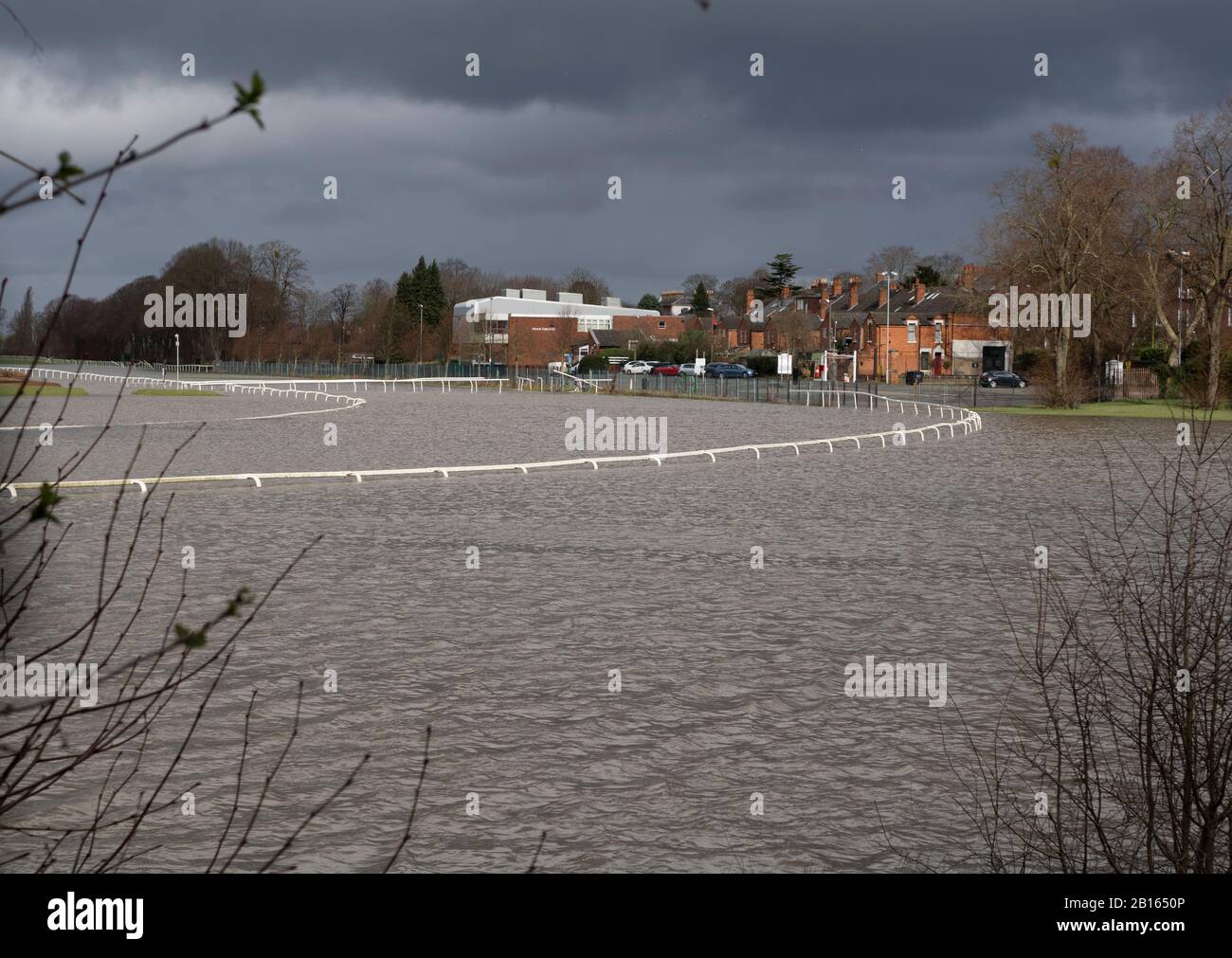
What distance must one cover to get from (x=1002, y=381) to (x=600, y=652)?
87486 mm

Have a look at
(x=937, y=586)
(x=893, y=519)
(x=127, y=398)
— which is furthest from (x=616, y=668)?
(x=127, y=398)

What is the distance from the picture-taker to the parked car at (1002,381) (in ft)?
305

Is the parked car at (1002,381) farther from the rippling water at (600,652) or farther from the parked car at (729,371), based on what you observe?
the rippling water at (600,652)

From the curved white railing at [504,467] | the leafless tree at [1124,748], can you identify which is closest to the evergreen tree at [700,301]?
the curved white railing at [504,467]

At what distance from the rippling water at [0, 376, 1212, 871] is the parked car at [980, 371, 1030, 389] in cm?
6816

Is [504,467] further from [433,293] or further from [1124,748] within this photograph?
[433,293]

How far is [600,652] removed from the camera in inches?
453

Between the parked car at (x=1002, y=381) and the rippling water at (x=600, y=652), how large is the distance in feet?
224

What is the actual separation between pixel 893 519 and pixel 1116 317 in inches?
2546

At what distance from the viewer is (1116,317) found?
7956 cm

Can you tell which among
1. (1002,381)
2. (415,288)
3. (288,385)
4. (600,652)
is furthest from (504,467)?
(415,288)

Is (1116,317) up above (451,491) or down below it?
above

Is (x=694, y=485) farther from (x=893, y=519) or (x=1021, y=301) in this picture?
(x=1021, y=301)
